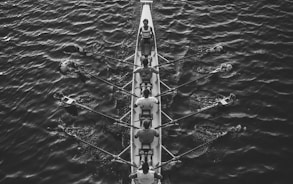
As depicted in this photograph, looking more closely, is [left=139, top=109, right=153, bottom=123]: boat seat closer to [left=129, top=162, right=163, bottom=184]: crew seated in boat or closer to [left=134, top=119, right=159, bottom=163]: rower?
[left=134, top=119, right=159, bottom=163]: rower

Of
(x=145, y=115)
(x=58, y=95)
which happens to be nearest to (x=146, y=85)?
(x=145, y=115)

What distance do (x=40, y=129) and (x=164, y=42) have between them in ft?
37.5

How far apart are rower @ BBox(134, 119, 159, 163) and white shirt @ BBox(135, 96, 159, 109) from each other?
1.54 m

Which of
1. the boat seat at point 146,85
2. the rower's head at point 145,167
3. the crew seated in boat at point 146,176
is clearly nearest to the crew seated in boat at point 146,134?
the crew seated in boat at point 146,176

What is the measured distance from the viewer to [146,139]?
15.9 metres

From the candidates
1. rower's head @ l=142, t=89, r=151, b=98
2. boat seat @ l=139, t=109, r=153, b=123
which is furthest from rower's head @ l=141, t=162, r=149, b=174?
rower's head @ l=142, t=89, r=151, b=98

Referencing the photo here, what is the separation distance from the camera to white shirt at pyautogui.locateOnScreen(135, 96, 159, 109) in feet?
56.5

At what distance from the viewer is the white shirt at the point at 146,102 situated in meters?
17.2

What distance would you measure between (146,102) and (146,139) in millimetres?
2317

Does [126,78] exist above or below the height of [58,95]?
above

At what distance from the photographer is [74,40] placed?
24.5 metres

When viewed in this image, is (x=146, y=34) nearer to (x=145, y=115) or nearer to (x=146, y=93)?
(x=146, y=93)

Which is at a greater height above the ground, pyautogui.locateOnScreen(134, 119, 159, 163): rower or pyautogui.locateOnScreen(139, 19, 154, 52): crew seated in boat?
pyautogui.locateOnScreen(139, 19, 154, 52): crew seated in boat

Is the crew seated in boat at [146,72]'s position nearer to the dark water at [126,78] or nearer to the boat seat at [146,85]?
the boat seat at [146,85]
